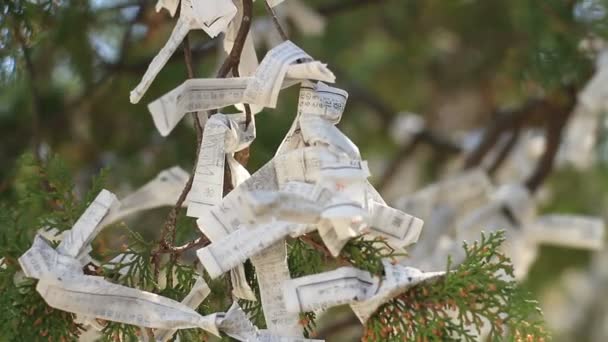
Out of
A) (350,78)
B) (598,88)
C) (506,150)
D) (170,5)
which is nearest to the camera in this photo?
(170,5)

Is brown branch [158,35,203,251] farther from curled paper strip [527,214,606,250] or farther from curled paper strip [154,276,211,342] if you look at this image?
curled paper strip [527,214,606,250]

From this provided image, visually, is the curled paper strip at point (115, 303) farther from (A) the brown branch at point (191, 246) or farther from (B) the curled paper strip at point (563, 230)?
(B) the curled paper strip at point (563, 230)

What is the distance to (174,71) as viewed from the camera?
1135mm

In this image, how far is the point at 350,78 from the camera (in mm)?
1587

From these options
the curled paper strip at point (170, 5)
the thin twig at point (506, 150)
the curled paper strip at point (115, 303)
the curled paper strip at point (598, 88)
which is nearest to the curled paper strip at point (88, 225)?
the curled paper strip at point (115, 303)

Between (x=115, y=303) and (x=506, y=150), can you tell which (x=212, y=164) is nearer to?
(x=115, y=303)

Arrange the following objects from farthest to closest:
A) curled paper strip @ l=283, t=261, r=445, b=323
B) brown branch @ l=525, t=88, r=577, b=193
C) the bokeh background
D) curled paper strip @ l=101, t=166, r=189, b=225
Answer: brown branch @ l=525, t=88, r=577, b=193
the bokeh background
curled paper strip @ l=101, t=166, r=189, b=225
curled paper strip @ l=283, t=261, r=445, b=323

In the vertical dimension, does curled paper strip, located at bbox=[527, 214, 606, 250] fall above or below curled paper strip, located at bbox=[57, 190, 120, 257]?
above

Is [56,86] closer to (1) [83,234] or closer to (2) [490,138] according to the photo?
(2) [490,138]

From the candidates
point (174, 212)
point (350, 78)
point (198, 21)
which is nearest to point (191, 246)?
point (174, 212)

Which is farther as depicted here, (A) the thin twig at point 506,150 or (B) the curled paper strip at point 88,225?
(A) the thin twig at point 506,150

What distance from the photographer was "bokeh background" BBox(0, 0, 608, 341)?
35.8 inches

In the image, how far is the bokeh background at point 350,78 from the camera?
0.91 metres

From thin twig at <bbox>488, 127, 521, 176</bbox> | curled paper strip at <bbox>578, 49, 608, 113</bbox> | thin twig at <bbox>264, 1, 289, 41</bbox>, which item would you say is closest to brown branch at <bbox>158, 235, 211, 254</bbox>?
thin twig at <bbox>264, 1, 289, 41</bbox>
